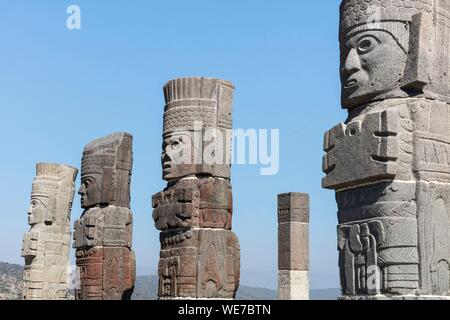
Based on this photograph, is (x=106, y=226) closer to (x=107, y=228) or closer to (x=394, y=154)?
(x=107, y=228)

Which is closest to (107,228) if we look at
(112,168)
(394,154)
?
(112,168)

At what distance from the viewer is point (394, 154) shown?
6289 millimetres

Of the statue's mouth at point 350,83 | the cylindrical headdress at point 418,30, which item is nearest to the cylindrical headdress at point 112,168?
the statue's mouth at point 350,83

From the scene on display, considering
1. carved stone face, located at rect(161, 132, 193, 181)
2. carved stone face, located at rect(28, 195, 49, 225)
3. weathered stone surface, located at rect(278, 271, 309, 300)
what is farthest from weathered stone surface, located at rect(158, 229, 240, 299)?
carved stone face, located at rect(28, 195, 49, 225)

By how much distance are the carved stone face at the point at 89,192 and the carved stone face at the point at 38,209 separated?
3.91 metres

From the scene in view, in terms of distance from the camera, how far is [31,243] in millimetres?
17750

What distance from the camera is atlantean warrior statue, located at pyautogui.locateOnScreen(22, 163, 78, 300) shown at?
17672 mm

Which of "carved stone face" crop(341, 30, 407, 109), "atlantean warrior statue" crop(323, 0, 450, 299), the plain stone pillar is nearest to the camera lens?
"atlantean warrior statue" crop(323, 0, 450, 299)

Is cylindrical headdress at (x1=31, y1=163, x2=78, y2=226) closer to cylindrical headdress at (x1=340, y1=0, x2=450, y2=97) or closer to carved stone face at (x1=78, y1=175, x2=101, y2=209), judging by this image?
carved stone face at (x1=78, y1=175, x2=101, y2=209)

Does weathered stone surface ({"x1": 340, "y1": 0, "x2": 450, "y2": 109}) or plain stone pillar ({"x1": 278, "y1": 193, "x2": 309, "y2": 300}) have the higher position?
weathered stone surface ({"x1": 340, "y1": 0, "x2": 450, "y2": 109})

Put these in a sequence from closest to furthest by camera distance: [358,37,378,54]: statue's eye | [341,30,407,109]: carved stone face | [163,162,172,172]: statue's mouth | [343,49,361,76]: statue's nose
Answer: [341,30,407,109]: carved stone face < [358,37,378,54]: statue's eye < [343,49,361,76]: statue's nose < [163,162,172,172]: statue's mouth

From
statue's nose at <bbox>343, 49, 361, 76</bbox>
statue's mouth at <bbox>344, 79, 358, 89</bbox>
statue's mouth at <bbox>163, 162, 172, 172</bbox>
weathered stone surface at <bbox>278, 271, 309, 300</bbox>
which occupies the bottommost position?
weathered stone surface at <bbox>278, 271, 309, 300</bbox>

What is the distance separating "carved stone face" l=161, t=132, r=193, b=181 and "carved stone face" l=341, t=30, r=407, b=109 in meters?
4.34
